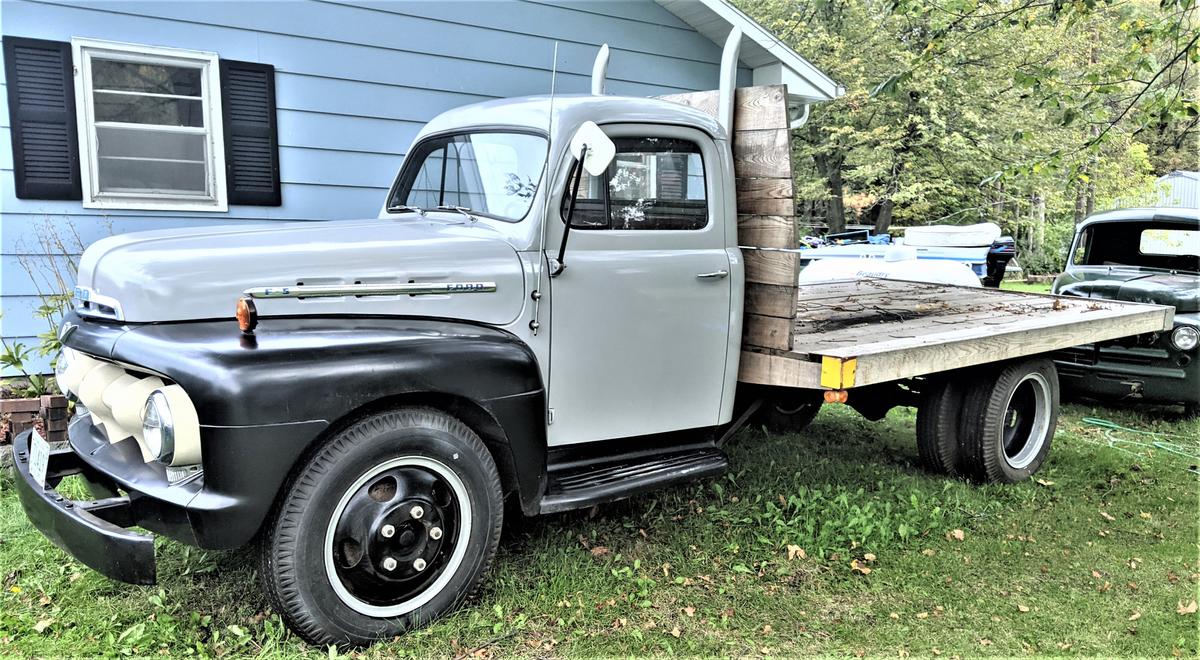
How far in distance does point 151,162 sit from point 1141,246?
862cm

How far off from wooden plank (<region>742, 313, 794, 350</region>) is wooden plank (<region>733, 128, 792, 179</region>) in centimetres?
68

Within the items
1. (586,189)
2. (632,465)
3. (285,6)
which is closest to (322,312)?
(586,189)

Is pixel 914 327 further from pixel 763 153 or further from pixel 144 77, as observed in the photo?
pixel 144 77

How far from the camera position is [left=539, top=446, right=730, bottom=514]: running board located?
3.31 meters

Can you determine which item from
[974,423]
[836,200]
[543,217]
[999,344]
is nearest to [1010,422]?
[974,423]

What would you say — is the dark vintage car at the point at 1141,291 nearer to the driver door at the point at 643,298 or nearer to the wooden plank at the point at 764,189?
the wooden plank at the point at 764,189

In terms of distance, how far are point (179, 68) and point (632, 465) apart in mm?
4285

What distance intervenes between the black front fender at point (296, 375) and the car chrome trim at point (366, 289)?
0.30 feet

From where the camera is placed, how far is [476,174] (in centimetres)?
367

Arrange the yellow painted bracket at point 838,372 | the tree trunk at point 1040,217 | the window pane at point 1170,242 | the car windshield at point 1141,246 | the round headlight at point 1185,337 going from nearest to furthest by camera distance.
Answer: the yellow painted bracket at point 838,372, the round headlight at point 1185,337, the window pane at point 1170,242, the car windshield at point 1141,246, the tree trunk at point 1040,217

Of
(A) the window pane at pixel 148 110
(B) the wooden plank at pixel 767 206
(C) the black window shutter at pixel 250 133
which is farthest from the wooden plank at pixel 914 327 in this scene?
(A) the window pane at pixel 148 110

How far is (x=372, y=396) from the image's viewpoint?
272 centimetres

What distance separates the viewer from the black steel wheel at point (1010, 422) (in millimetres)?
4762

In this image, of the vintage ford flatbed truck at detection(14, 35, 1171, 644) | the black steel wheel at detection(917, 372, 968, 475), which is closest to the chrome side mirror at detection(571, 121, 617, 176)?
the vintage ford flatbed truck at detection(14, 35, 1171, 644)
